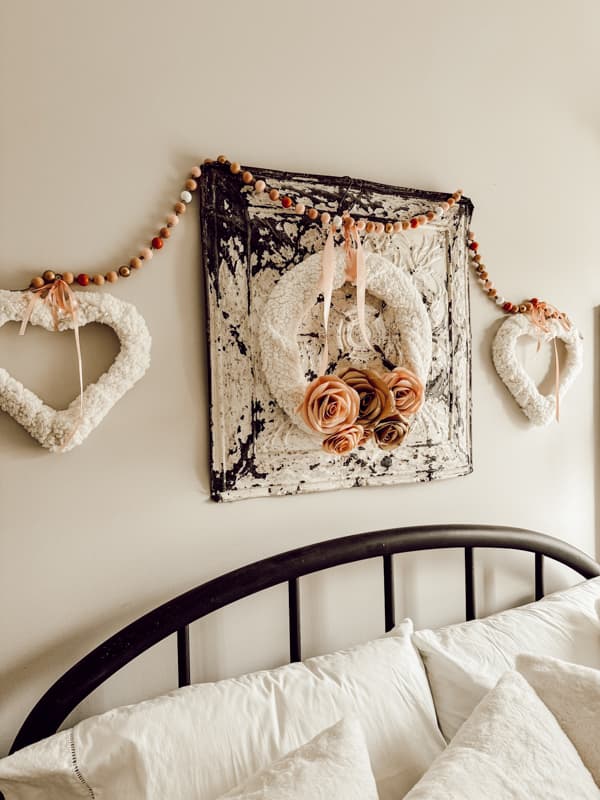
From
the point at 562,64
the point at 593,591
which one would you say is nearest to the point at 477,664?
the point at 593,591

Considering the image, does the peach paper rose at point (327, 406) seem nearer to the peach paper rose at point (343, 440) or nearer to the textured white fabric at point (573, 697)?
the peach paper rose at point (343, 440)

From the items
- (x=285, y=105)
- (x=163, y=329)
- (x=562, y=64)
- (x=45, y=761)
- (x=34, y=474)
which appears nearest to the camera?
(x=45, y=761)

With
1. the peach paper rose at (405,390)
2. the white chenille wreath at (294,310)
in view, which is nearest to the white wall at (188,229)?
the white chenille wreath at (294,310)

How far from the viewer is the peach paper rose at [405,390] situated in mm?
1206

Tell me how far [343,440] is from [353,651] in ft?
1.39

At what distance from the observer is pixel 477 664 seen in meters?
1.16

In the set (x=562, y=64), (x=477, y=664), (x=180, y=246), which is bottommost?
(x=477, y=664)

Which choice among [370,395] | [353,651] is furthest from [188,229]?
[353,651]

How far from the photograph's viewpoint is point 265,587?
1132 millimetres

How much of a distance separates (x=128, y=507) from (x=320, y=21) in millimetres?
1156

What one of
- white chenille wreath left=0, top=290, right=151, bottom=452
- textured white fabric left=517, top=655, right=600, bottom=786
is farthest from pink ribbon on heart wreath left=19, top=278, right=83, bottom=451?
textured white fabric left=517, top=655, right=600, bottom=786

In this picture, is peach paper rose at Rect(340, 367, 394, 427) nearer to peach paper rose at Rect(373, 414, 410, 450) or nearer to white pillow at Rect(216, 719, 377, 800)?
peach paper rose at Rect(373, 414, 410, 450)

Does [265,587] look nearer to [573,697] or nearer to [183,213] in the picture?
[573,697]

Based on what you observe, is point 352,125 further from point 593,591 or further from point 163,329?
point 593,591
